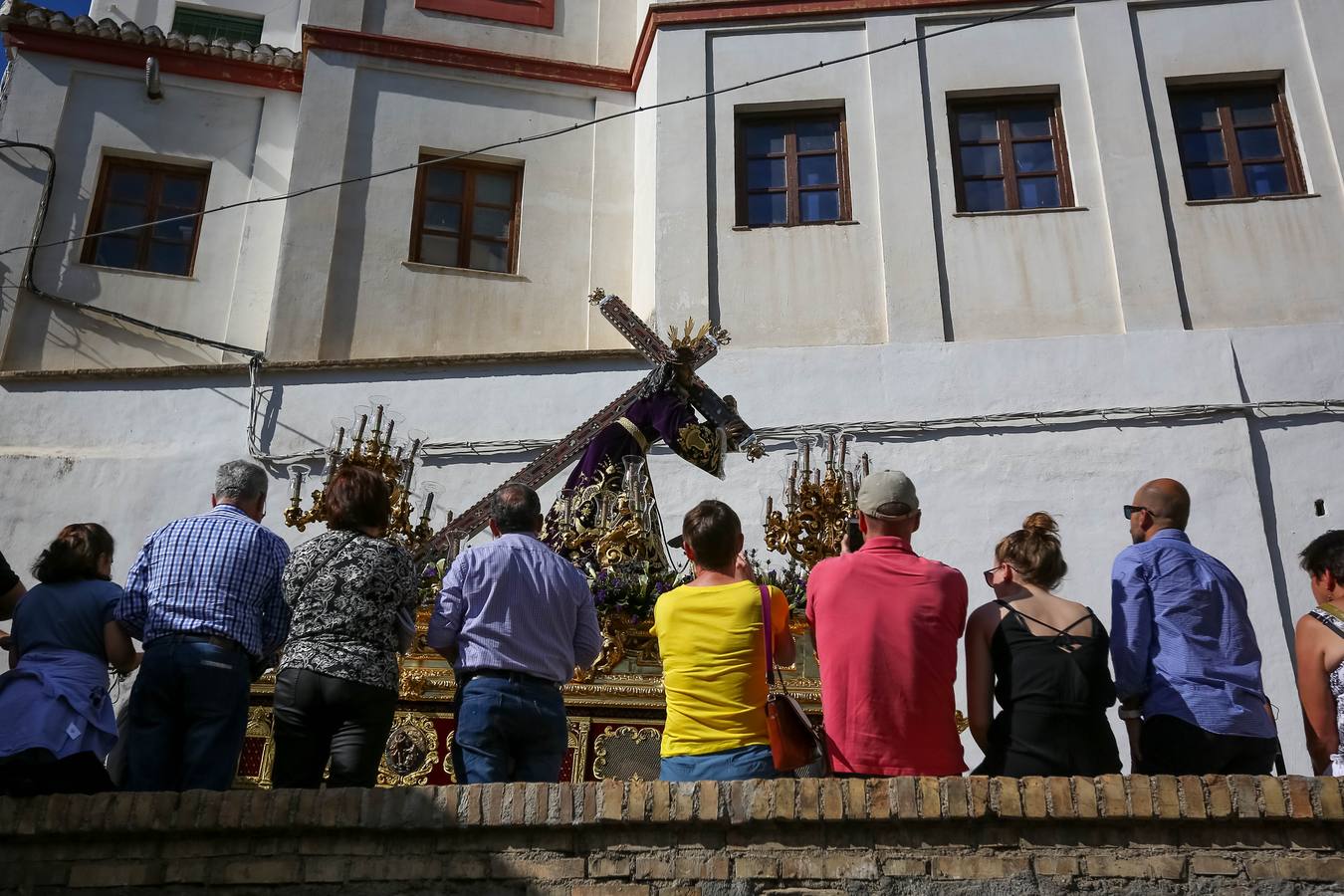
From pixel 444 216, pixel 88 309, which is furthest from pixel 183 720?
pixel 444 216

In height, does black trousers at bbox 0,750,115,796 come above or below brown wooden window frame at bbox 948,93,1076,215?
below

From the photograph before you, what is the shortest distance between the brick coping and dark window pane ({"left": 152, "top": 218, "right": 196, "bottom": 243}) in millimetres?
10055

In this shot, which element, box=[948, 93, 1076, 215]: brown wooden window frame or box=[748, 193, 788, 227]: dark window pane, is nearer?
box=[948, 93, 1076, 215]: brown wooden window frame

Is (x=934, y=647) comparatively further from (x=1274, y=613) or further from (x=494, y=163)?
(x=494, y=163)

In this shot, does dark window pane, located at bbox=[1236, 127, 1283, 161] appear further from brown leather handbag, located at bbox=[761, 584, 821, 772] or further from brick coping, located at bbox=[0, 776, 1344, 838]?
brown leather handbag, located at bbox=[761, 584, 821, 772]

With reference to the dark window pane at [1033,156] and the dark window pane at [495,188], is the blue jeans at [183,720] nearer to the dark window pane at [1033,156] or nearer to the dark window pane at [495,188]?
the dark window pane at [495,188]

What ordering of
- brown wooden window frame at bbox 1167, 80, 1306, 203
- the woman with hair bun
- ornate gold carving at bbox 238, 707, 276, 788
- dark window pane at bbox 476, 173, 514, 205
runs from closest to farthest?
1. the woman with hair bun
2. ornate gold carving at bbox 238, 707, 276, 788
3. brown wooden window frame at bbox 1167, 80, 1306, 203
4. dark window pane at bbox 476, 173, 514, 205

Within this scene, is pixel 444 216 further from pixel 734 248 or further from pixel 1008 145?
pixel 1008 145

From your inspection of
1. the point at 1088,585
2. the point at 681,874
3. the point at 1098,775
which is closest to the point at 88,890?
the point at 681,874

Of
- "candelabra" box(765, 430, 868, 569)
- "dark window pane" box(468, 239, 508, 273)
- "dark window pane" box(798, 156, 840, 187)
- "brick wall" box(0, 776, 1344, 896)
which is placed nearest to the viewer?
"brick wall" box(0, 776, 1344, 896)

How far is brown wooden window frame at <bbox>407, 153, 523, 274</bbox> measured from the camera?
13548mm

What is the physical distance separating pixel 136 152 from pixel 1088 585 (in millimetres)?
10286

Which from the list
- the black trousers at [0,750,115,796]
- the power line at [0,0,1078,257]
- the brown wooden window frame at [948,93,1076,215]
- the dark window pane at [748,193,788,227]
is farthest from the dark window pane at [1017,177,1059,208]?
the black trousers at [0,750,115,796]

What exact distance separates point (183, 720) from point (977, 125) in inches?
417
